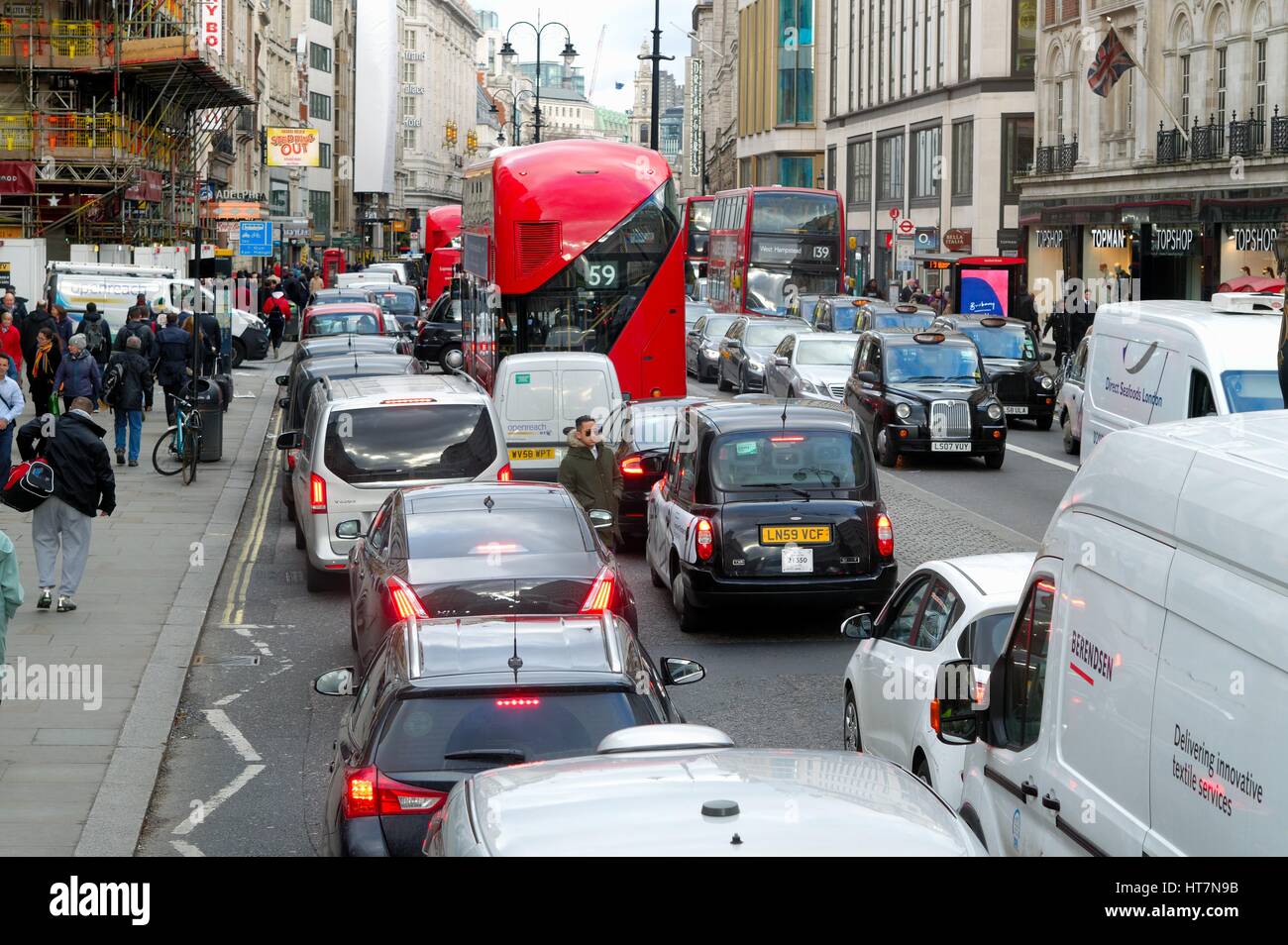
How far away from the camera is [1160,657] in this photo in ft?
14.5

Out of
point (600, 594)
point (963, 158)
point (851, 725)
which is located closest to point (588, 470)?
point (600, 594)

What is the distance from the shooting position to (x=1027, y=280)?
60.9m

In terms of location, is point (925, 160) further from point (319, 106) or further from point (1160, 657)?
point (1160, 657)

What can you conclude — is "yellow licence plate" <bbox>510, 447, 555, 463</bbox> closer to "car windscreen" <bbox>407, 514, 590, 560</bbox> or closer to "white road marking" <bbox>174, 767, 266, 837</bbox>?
"car windscreen" <bbox>407, 514, 590, 560</bbox>

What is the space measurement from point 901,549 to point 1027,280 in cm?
4527

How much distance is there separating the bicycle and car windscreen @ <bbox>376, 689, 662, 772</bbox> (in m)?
16.2

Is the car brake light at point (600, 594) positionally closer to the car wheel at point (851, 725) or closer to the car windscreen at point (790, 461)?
the car wheel at point (851, 725)

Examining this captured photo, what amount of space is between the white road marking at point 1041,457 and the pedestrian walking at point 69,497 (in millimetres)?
14384

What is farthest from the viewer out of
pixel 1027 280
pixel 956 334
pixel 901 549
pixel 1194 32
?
pixel 1027 280

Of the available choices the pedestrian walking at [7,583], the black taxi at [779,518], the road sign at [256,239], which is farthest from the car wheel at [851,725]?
the road sign at [256,239]

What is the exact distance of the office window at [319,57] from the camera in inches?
4444

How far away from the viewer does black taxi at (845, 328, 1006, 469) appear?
2439 centimetres
